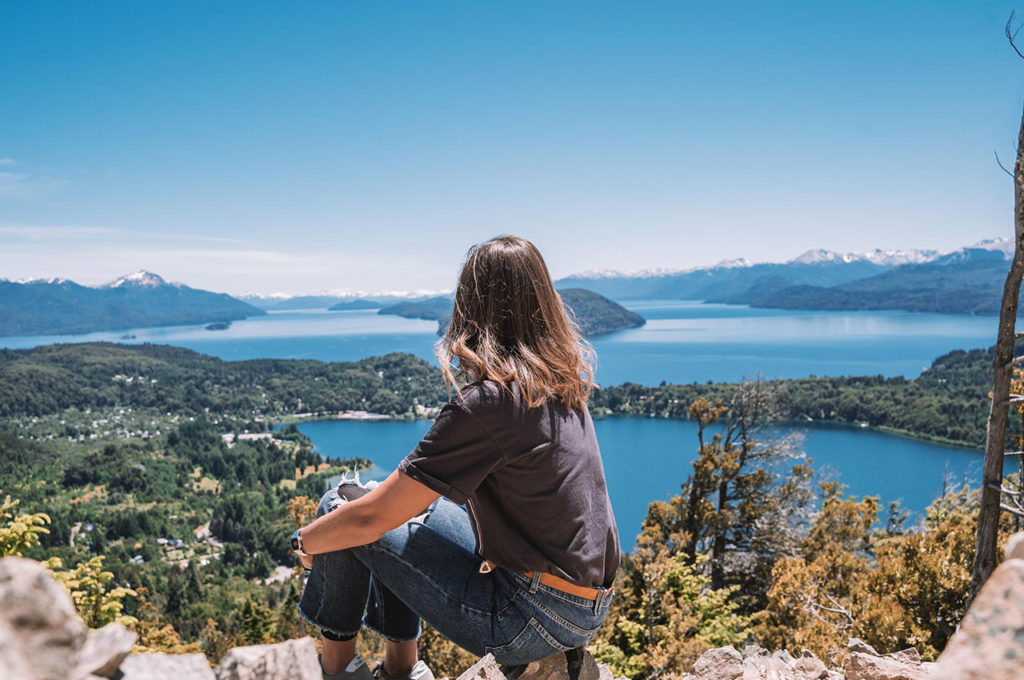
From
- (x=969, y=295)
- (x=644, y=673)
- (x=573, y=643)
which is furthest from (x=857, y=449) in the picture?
(x=969, y=295)

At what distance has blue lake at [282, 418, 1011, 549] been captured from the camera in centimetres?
3606

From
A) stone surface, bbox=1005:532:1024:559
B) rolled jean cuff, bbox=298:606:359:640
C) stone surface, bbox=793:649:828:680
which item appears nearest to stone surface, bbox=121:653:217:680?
rolled jean cuff, bbox=298:606:359:640

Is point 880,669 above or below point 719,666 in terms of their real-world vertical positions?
above

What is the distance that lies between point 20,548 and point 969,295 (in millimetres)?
198215

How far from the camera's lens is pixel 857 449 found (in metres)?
47.7

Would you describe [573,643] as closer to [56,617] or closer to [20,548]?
[56,617]

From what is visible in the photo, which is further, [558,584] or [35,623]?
[558,584]

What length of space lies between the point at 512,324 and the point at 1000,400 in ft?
14.2

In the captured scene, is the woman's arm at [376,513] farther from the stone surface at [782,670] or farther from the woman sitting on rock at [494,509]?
the stone surface at [782,670]

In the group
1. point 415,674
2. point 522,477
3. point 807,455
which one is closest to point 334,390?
point 807,455

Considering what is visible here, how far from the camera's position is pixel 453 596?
1.71m

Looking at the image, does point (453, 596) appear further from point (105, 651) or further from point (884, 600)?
point (884, 600)

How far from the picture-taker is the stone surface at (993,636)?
0.69 meters

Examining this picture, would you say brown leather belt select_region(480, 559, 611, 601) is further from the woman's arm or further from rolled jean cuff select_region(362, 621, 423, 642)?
rolled jean cuff select_region(362, 621, 423, 642)
